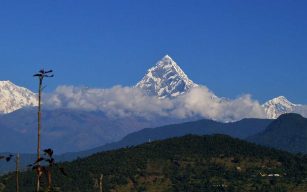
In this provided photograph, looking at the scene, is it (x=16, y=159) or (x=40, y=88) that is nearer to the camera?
(x=40, y=88)

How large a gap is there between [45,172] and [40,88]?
4.01 meters

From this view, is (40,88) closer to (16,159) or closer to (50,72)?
(50,72)

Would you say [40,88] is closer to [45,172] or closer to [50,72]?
[50,72]

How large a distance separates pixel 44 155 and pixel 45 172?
4.70 ft

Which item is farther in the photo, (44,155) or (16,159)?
(16,159)

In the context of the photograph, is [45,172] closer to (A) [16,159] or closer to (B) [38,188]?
(B) [38,188]

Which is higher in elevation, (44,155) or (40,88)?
(40,88)

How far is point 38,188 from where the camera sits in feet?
120

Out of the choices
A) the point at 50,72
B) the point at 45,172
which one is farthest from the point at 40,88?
the point at 45,172

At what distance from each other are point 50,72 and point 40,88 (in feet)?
3.33

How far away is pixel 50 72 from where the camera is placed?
3544cm

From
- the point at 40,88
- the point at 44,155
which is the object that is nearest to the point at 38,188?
the point at 44,155

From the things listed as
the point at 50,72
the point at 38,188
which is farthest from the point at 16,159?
the point at 50,72

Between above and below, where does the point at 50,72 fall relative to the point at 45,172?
above
